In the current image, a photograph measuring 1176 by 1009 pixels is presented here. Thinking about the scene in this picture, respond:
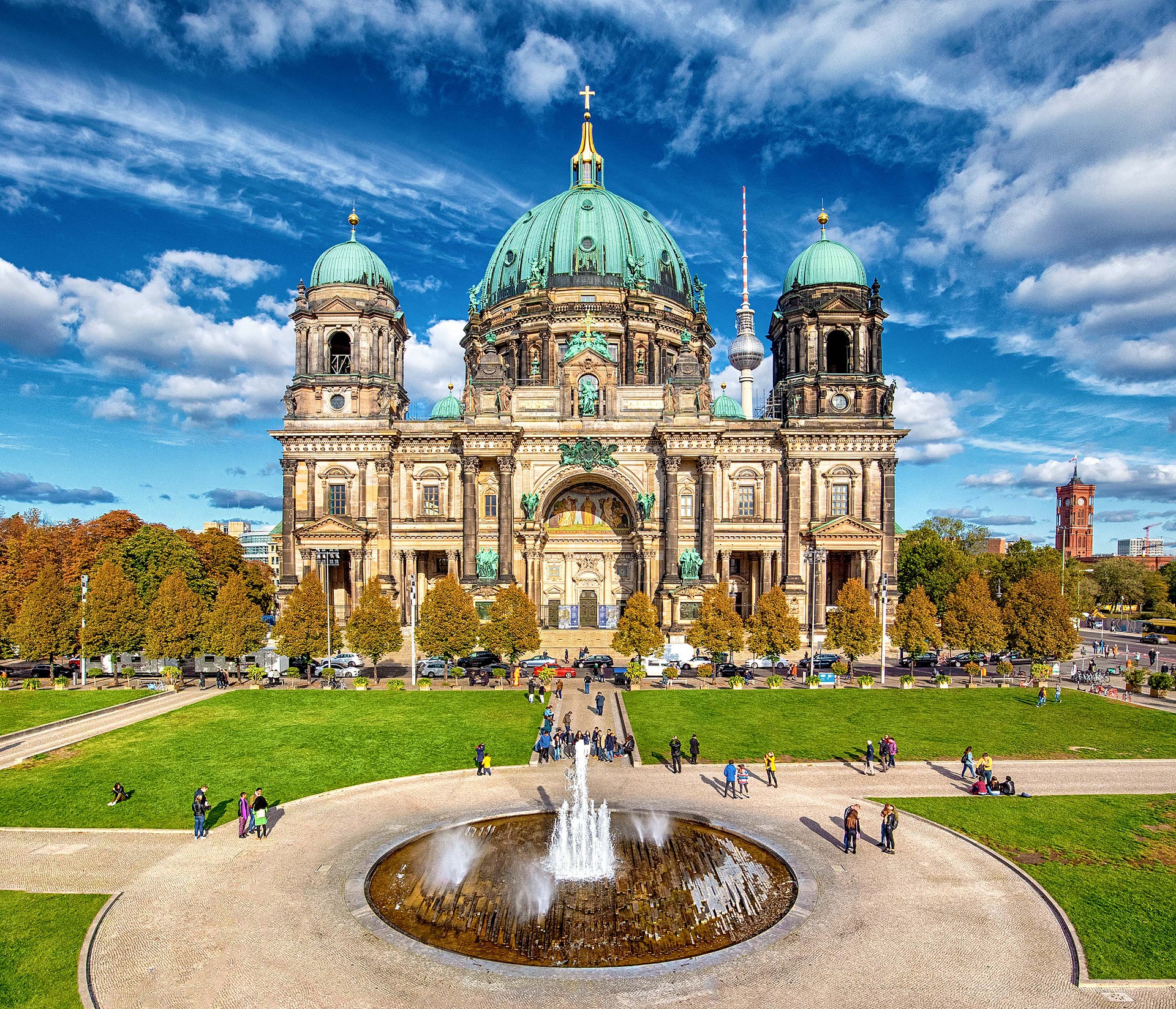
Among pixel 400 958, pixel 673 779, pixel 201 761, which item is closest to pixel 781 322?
pixel 673 779

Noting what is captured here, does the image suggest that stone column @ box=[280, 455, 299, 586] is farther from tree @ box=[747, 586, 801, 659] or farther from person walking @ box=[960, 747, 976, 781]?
person walking @ box=[960, 747, 976, 781]

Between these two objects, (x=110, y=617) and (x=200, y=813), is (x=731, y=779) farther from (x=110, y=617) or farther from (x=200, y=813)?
(x=110, y=617)

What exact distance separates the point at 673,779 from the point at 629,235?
216 feet

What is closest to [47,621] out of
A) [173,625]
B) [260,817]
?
[173,625]

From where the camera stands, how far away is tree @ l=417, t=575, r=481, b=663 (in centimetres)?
4950

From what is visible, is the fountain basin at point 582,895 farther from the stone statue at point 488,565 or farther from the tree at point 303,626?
the stone statue at point 488,565

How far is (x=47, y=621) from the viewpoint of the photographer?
48188 mm

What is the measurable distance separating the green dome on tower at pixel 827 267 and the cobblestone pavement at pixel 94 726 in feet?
197

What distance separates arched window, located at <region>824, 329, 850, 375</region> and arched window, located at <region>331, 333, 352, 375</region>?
150 ft

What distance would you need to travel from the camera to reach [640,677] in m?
49.3

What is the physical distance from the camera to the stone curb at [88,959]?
48.8 feet

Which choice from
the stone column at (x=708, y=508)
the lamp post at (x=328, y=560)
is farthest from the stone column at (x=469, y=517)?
the stone column at (x=708, y=508)

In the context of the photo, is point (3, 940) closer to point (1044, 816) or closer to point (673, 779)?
point (673, 779)

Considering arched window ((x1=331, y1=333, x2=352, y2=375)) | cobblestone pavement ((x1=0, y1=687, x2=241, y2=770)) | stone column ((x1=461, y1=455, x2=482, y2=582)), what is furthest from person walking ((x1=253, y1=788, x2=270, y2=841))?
arched window ((x1=331, y1=333, x2=352, y2=375))
